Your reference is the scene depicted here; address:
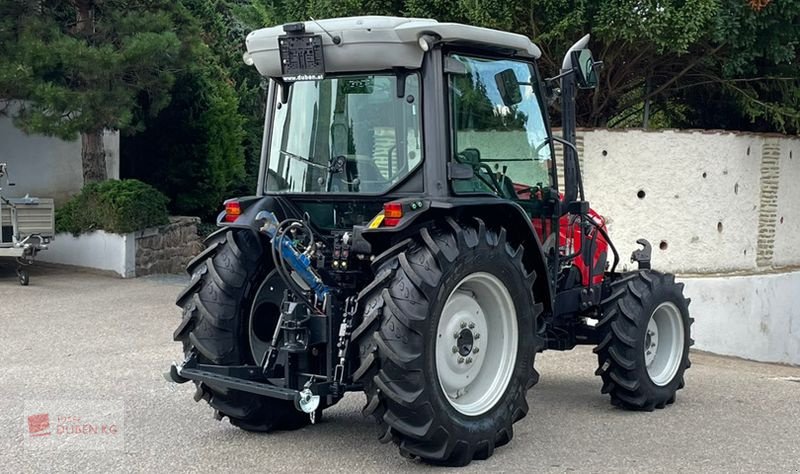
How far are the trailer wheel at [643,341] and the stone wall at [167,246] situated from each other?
960 centimetres

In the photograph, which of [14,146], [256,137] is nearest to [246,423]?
[14,146]

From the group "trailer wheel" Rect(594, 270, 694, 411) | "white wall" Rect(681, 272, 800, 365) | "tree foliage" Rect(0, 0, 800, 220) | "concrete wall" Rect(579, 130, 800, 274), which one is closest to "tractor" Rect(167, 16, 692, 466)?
"trailer wheel" Rect(594, 270, 694, 411)

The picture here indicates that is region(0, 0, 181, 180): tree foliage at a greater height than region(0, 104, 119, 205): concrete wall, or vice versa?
region(0, 0, 181, 180): tree foliage

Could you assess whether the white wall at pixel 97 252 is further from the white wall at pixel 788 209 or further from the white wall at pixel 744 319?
the white wall at pixel 788 209

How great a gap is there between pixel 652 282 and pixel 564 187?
3.20 feet

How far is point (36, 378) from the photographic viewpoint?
8164 millimetres

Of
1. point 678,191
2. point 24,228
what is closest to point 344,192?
point 678,191

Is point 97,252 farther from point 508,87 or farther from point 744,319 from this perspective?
point 508,87

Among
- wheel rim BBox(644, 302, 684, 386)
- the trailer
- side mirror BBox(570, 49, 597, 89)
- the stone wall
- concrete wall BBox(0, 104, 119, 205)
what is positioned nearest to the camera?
side mirror BBox(570, 49, 597, 89)

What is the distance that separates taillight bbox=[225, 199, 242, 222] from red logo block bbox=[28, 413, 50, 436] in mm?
1757

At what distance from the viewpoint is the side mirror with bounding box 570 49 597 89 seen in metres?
6.71

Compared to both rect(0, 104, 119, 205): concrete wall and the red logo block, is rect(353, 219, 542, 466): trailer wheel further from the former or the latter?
rect(0, 104, 119, 205): concrete wall

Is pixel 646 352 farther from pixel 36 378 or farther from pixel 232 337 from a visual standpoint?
pixel 36 378

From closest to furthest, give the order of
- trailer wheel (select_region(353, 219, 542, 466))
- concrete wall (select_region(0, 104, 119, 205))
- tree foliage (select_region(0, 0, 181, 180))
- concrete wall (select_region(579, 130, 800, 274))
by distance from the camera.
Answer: trailer wheel (select_region(353, 219, 542, 466))
tree foliage (select_region(0, 0, 181, 180))
concrete wall (select_region(579, 130, 800, 274))
concrete wall (select_region(0, 104, 119, 205))
